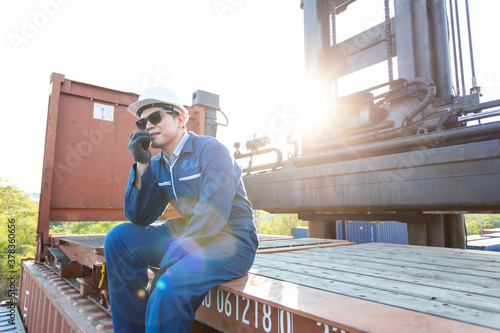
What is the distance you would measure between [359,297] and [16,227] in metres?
21.0

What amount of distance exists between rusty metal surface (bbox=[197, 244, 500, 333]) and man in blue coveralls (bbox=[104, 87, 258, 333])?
0.61 feet

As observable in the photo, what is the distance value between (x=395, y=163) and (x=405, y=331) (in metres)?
2.36

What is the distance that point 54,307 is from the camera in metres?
3.08

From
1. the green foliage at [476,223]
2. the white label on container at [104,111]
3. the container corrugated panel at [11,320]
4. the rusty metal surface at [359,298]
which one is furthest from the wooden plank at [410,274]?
the green foliage at [476,223]

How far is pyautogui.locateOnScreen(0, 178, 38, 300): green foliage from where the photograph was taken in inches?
666

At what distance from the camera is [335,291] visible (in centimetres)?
129

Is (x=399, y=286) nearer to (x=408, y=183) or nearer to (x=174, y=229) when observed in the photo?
(x=174, y=229)

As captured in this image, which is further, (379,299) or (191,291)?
(191,291)

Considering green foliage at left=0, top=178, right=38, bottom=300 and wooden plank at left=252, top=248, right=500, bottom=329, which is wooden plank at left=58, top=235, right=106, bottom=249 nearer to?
wooden plank at left=252, top=248, right=500, bottom=329

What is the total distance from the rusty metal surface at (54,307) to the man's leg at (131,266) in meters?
0.79

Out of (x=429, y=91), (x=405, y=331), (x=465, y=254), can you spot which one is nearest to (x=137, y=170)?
(x=405, y=331)

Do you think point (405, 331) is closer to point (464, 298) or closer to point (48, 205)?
point (464, 298)

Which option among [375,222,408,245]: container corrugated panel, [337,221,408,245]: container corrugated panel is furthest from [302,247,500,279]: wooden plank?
[375,222,408,245]: container corrugated panel

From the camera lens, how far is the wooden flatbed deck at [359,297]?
0.95 metres
